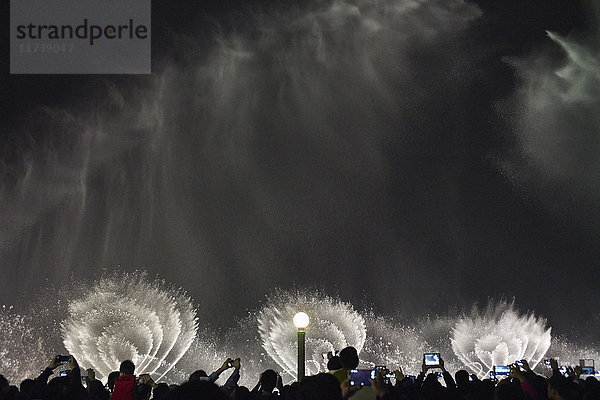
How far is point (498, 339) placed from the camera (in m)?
35.1

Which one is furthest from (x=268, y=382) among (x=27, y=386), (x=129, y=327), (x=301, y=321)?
(x=129, y=327)

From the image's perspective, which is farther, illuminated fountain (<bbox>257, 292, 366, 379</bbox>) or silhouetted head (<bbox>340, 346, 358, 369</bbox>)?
illuminated fountain (<bbox>257, 292, 366, 379</bbox>)

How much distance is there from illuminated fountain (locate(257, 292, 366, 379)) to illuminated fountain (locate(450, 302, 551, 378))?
173 inches

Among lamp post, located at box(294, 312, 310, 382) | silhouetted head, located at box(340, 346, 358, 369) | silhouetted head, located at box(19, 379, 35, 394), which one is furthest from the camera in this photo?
lamp post, located at box(294, 312, 310, 382)

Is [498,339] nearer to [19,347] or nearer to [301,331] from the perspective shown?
[19,347]

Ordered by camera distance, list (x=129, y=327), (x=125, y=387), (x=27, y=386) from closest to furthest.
A: (x=27, y=386) < (x=125, y=387) < (x=129, y=327)

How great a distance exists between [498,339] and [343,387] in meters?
30.3

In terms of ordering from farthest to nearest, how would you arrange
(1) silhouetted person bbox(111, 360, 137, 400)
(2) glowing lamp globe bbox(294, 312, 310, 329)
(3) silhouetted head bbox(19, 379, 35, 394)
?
(2) glowing lamp globe bbox(294, 312, 310, 329) < (1) silhouetted person bbox(111, 360, 137, 400) < (3) silhouetted head bbox(19, 379, 35, 394)

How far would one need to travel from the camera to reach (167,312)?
35156mm

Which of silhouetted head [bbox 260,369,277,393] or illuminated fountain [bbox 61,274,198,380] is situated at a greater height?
illuminated fountain [bbox 61,274,198,380]

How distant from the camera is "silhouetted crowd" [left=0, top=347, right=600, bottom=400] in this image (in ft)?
19.4

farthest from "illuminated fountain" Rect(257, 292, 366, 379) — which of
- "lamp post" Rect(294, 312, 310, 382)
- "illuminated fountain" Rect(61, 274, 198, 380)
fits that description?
"lamp post" Rect(294, 312, 310, 382)

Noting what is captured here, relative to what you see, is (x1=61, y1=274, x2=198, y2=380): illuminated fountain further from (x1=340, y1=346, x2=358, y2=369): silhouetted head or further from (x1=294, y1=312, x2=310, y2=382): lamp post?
(x1=340, y1=346, x2=358, y2=369): silhouetted head

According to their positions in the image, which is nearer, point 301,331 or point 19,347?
point 301,331
